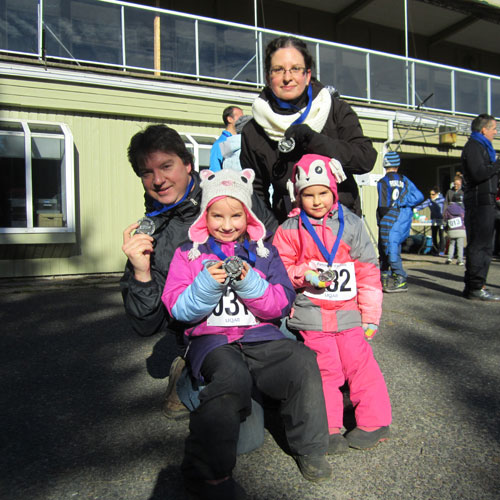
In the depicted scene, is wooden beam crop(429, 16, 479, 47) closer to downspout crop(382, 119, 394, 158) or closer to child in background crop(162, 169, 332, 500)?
downspout crop(382, 119, 394, 158)

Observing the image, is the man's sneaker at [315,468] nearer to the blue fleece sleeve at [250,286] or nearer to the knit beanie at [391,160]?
the blue fleece sleeve at [250,286]

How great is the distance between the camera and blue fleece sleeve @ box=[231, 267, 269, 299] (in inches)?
80.9

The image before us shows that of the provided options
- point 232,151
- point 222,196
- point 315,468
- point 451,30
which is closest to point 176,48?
point 232,151

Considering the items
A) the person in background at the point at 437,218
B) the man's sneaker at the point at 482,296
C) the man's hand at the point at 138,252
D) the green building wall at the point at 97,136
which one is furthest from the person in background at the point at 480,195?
the person in background at the point at 437,218

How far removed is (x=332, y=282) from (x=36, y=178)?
273 inches

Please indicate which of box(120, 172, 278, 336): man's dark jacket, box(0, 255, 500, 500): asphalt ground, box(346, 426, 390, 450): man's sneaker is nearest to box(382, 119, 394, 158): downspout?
box(0, 255, 500, 500): asphalt ground

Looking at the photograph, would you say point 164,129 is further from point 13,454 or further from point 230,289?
point 13,454

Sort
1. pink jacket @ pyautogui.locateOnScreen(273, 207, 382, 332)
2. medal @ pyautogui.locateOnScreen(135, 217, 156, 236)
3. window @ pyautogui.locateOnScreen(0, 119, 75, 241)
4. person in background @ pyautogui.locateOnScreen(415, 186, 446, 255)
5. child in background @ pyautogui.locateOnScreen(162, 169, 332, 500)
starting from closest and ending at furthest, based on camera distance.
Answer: child in background @ pyautogui.locateOnScreen(162, 169, 332, 500) < medal @ pyautogui.locateOnScreen(135, 217, 156, 236) < pink jacket @ pyautogui.locateOnScreen(273, 207, 382, 332) < window @ pyautogui.locateOnScreen(0, 119, 75, 241) < person in background @ pyautogui.locateOnScreen(415, 186, 446, 255)

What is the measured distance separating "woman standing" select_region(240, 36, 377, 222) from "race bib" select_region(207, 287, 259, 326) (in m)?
0.83

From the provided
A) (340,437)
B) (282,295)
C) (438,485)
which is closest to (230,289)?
(282,295)

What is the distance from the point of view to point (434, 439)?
2.33 m

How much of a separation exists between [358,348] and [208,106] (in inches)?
304

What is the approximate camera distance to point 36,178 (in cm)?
793

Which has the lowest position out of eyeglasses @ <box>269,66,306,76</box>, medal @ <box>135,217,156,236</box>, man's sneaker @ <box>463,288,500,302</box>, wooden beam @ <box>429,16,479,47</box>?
man's sneaker @ <box>463,288,500,302</box>
